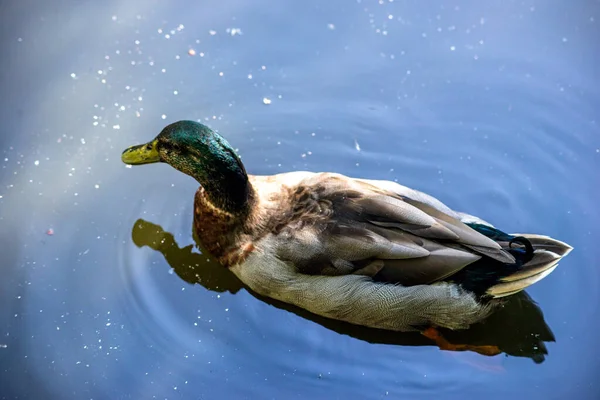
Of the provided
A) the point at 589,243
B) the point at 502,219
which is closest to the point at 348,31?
the point at 502,219

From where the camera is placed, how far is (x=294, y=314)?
5094 millimetres

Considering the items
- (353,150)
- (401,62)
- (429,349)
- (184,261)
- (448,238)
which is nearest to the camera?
(448,238)

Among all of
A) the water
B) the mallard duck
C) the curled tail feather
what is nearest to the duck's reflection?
the water

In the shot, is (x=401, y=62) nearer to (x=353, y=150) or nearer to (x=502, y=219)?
(x=353, y=150)

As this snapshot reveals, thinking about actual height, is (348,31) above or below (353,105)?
above

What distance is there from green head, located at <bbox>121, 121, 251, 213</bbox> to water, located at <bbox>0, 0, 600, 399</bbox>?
583 millimetres

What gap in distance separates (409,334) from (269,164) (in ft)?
5.19

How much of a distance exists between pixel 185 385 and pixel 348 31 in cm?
312

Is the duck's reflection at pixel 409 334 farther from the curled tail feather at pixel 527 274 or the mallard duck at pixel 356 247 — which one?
the curled tail feather at pixel 527 274

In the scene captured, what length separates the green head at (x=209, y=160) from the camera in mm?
4867

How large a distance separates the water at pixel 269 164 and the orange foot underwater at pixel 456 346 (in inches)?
2.1

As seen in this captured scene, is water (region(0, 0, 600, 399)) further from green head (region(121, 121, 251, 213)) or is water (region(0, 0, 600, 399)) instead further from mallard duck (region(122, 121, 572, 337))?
green head (region(121, 121, 251, 213))

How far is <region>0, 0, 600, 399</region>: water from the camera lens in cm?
491

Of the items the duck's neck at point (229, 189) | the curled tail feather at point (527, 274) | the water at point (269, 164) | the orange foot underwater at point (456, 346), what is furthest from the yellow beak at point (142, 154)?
the curled tail feather at point (527, 274)
